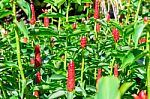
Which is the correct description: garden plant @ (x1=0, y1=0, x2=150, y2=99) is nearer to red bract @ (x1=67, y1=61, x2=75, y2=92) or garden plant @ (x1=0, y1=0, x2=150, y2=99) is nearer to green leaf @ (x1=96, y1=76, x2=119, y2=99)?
red bract @ (x1=67, y1=61, x2=75, y2=92)

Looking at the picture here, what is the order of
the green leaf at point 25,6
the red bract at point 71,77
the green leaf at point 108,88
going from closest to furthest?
the green leaf at point 108,88
the red bract at point 71,77
the green leaf at point 25,6

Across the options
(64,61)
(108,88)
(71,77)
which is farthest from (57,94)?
(108,88)

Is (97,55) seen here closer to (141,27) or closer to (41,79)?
(41,79)

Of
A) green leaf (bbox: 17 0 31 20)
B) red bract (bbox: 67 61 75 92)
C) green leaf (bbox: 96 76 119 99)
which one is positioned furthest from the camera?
green leaf (bbox: 17 0 31 20)

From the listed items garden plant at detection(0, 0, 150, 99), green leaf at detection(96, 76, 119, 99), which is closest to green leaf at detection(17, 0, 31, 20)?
garden plant at detection(0, 0, 150, 99)

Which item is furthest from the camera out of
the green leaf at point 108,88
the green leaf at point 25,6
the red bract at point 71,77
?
the green leaf at point 25,6

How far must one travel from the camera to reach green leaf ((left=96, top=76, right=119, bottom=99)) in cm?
65

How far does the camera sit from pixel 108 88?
0.65m

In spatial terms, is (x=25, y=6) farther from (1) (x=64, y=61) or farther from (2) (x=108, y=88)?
(2) (x=108, y=88)

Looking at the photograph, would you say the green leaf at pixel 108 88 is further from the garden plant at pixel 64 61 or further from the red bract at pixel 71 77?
the red bract at pixel 71 77

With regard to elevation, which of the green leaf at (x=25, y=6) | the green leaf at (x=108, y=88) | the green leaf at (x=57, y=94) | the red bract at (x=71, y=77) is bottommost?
the green leaf at (x=57, y=94)

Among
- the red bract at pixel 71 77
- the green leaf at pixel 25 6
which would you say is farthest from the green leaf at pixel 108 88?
the green leaf at pixel 25 6

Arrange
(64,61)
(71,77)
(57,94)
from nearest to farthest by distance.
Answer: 1. (71,77)
2. (57,94)
3. (64,61)

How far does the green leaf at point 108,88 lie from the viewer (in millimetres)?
646
